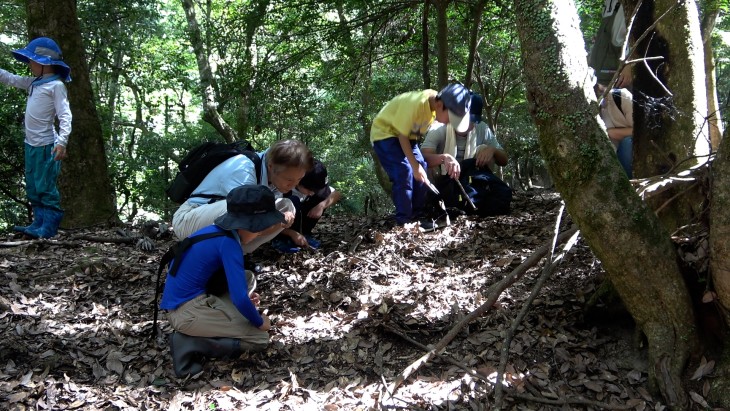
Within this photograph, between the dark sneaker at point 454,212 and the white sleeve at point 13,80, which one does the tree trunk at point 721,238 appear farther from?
the white sleeve at point 13,80

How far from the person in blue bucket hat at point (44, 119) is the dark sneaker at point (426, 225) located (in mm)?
3606

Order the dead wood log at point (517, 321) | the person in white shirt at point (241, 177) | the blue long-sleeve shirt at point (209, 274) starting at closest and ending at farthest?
1. the dead wood log at point (517, 321)
2. the blue long-sleeve shirt at point (209, 274)
3. the person in white shirt at point (241, 177)

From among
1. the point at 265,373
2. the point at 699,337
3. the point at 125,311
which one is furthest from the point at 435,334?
the point at 125,311

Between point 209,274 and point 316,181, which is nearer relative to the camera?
point 209,274

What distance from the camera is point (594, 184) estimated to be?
8.50 feet

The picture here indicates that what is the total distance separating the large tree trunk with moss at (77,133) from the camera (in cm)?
636

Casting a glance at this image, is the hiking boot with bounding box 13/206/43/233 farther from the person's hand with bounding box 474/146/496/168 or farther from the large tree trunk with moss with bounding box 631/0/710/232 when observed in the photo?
the large tree trunk with moss with bounding box 631/0/710/232

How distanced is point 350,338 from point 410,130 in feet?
8.07

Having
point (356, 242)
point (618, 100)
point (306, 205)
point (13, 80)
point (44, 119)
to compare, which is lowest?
point (356, 242)

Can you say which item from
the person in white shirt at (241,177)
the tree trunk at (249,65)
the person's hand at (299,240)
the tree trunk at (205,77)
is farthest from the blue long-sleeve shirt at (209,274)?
the tree trunk at (205,77)

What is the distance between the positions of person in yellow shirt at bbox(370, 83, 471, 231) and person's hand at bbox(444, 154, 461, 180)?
0.26m

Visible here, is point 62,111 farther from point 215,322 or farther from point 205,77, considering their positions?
point 205,77

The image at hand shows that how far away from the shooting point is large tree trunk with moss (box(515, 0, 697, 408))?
8.46 ft

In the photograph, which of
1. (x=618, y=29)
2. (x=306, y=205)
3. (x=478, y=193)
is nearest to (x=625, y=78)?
(x=618, y=29)
